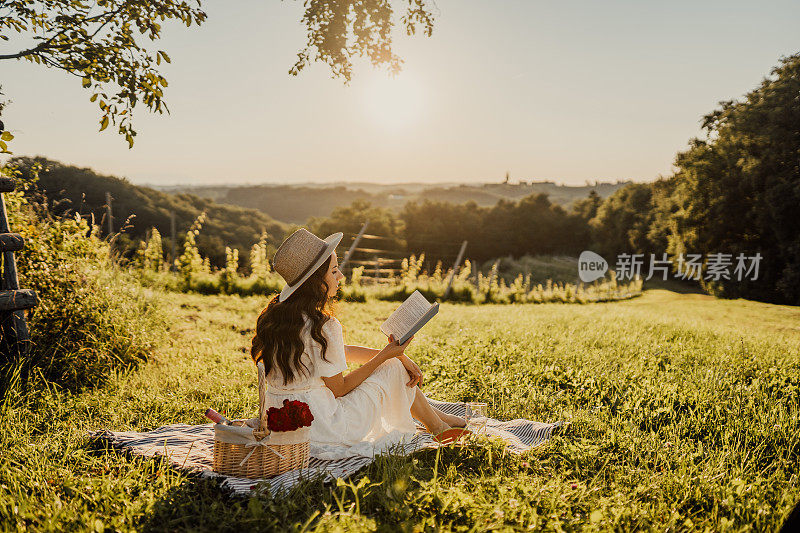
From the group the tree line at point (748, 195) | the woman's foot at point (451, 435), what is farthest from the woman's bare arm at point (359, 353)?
the tree line at point (748, 195)

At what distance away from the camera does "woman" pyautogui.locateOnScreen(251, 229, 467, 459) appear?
3205 millimetres

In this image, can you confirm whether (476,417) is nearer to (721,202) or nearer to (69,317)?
(69,317)

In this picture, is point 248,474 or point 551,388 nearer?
point 248,474

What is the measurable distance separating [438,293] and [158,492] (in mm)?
12466

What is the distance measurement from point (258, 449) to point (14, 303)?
11.1 ft

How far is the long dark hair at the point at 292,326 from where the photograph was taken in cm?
317

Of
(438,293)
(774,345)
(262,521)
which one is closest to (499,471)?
(262,521)

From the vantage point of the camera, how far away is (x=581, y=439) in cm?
373

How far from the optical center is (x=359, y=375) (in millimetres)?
3494

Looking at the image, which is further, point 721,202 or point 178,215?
point 178,215

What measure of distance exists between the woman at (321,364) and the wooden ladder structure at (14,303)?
2.84 meters

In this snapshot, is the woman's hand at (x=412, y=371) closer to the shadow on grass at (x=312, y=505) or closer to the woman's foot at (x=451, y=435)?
the woman's foot at (x=451, y=435)

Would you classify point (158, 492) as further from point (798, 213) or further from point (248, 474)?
point (798, 213)

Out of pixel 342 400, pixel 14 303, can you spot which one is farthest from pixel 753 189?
pixel 14 303
